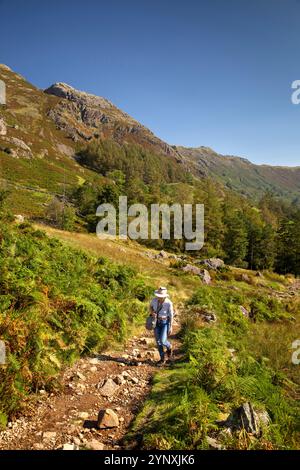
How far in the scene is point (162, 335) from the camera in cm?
862

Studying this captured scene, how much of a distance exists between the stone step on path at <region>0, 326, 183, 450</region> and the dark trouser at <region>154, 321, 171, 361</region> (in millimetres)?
460

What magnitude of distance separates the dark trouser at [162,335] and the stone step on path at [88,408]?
46cm

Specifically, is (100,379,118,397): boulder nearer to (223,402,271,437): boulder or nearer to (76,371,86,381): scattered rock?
(76,371,86,381): scattered rock

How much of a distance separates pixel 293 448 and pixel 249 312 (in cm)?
1277

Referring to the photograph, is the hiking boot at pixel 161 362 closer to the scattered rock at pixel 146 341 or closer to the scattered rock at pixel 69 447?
the scattered rock at pixel 146 341

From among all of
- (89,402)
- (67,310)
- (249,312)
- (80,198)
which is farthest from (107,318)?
(80,198)

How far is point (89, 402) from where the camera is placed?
6.52 metres

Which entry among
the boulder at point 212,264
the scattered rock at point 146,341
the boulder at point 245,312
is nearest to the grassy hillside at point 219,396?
the scattered rock at point 146,341

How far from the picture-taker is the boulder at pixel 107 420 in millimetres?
5637

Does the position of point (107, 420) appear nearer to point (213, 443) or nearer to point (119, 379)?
point (119, 379)

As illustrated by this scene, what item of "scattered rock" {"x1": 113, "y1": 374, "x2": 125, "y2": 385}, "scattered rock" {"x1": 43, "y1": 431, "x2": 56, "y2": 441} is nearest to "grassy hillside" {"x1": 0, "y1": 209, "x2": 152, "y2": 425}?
"scattered rock" {"x1": 43, "y1": 431, "x2": 56, "y2": 441}

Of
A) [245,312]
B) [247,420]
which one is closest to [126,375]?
[247,420]

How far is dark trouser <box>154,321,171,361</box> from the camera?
8.59 meters

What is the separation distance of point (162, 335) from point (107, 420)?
10.5ft
